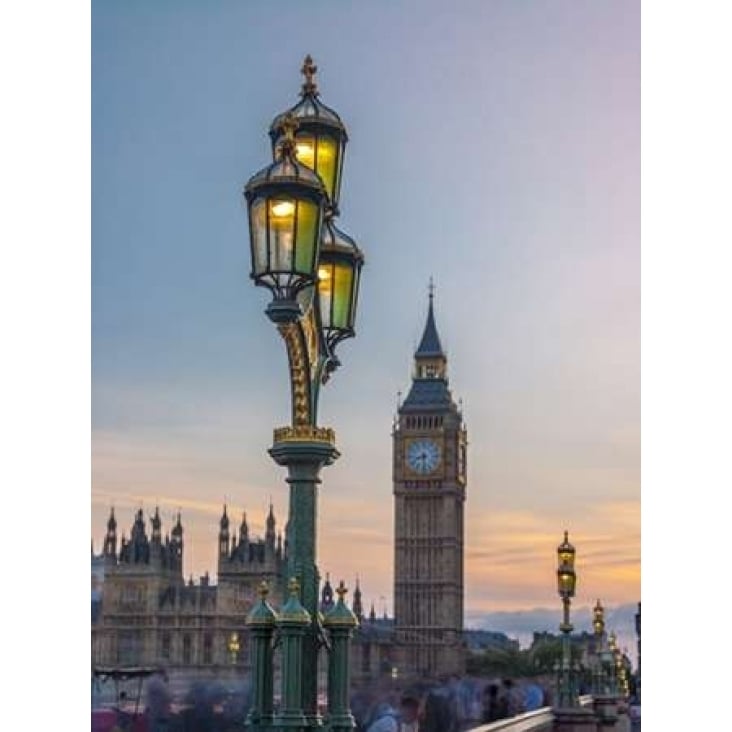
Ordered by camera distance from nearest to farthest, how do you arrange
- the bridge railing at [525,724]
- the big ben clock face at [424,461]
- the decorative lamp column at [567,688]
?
1. the bridge railing at [525,724]
2. the decorative lamp column at [567,688]
3. the big ben clock face at [424,461]

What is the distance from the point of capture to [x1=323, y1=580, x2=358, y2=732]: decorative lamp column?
2.88 meters

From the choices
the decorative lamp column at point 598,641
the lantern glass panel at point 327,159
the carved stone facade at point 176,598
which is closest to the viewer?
the lantern glass panel at point 327,159

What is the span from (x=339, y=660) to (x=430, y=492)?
442 inches

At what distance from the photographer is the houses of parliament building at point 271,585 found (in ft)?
21.0

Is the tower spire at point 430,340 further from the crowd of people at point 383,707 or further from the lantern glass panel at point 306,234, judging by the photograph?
the lantern glass panel at point 306,234

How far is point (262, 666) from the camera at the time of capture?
2.88 metres

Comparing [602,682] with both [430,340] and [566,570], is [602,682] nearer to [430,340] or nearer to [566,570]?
[566,570]

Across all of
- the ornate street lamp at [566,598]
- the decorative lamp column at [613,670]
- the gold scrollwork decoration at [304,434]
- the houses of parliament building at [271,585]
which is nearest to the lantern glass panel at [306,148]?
the gold scrollwork decoration at [304,434]

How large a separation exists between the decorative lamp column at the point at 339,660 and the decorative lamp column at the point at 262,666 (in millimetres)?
121

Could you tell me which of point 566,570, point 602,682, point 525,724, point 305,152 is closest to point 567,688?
point 525,724

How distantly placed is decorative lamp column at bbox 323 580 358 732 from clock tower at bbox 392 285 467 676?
6.39ft
